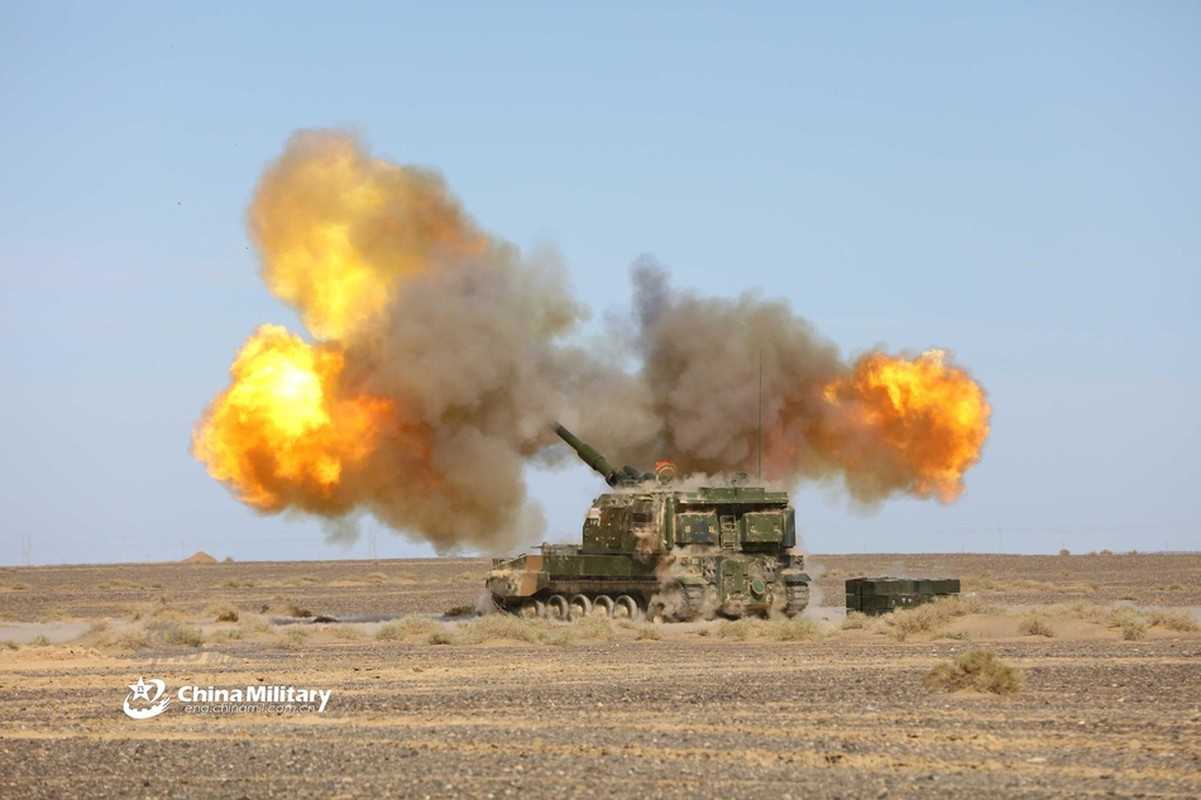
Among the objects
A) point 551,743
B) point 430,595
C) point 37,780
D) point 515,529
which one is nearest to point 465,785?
point 551,743

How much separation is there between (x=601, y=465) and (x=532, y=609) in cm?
439

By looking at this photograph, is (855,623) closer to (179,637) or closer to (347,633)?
(347,633)

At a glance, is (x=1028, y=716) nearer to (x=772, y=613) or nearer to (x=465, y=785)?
(x=465, y=785)

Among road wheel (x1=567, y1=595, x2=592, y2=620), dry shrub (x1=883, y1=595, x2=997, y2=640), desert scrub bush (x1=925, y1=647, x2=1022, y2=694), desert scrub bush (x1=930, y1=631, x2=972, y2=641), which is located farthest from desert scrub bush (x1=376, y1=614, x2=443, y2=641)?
desert scrub bush (x1=925, y1=647, x2=1022, y2=694)

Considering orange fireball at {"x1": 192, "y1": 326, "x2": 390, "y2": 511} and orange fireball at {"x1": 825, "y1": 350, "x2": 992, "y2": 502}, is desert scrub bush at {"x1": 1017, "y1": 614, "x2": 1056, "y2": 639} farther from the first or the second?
orange fireball at {"x1": 192, "y1": 326, "x2": 390, "y2": 511}

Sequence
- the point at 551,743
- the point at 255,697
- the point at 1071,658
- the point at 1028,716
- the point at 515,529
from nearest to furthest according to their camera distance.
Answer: the point at 551,743, the point at 1028,716, the point at 255,697, the point at 1071,658, the point at 515,529

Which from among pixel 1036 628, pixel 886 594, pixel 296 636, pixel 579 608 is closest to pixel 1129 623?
pixel 1036 628

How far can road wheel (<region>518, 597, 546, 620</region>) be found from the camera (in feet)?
136

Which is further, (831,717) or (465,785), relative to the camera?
(831,717)

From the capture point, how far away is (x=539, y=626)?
125 feet

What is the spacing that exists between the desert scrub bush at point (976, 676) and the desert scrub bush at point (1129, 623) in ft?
40.4

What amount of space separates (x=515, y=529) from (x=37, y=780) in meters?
28.5

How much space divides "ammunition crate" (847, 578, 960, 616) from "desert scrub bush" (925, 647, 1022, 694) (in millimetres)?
17901

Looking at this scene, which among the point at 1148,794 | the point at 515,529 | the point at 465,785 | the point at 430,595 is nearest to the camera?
the point at 1148,794
